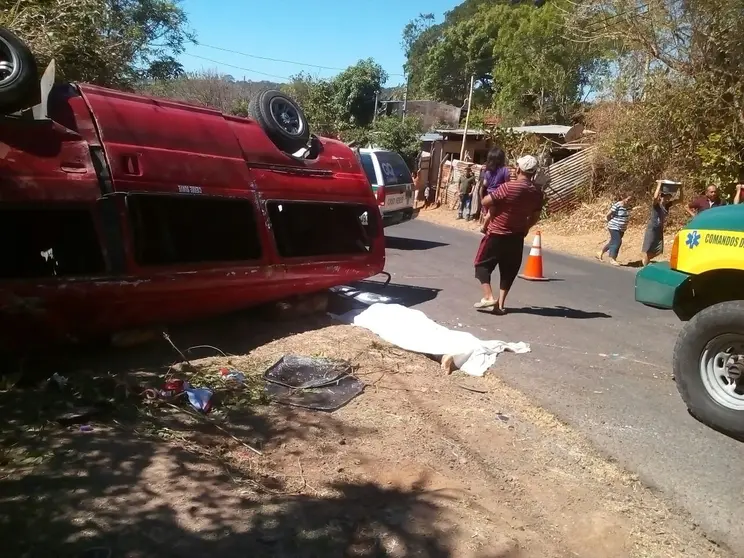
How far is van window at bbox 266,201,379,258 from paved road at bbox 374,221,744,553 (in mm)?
1230

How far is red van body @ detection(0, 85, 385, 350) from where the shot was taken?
4652 millimetres

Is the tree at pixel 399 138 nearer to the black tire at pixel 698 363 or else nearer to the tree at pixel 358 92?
the tree at pixel 358 92

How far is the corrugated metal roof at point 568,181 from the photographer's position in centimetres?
2056

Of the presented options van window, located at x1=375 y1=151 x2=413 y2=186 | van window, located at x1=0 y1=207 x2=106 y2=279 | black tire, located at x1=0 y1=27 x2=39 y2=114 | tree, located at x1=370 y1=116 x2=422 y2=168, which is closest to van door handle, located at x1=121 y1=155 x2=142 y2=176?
van window, located at x1=0 y1=207 x2=106 y2=279

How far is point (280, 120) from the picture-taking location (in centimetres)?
685

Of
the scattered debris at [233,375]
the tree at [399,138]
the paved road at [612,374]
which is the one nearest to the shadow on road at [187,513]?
the scattered debris at [233,375]

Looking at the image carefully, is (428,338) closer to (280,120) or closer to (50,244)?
(280,120)

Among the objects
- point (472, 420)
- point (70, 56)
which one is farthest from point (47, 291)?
point (70, 56)

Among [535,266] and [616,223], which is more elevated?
[616,223]

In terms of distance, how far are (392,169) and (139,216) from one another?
32.0 ft

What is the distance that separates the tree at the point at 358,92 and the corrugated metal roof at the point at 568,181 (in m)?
17.4

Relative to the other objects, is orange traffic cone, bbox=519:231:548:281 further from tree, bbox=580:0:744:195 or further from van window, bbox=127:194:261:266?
tree, bbox=580:0:744:195

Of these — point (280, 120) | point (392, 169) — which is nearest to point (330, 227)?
point (280, 120)

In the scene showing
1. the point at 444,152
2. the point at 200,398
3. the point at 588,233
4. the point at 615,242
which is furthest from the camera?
the point at 444,152
